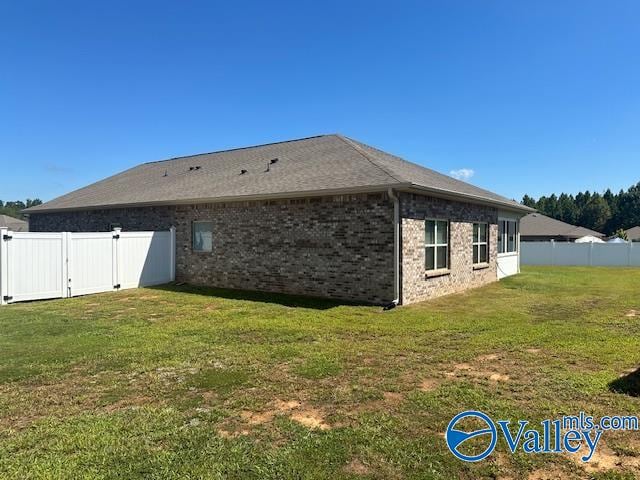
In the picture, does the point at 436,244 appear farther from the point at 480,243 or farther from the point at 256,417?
the point at 256,417

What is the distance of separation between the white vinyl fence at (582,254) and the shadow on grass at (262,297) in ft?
74.4

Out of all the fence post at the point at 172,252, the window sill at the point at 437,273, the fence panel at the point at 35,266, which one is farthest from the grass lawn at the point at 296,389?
the fence post at the point at 172,252

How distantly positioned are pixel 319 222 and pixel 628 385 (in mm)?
7979

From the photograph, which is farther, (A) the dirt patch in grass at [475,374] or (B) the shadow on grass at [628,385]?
(A) the dirt patch in grass at [475,374]

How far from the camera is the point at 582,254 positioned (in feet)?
91.7

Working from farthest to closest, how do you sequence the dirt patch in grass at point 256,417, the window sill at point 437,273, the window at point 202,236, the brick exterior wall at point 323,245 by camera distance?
the window at point 202,236
the window sill at point 437,273
the brick exterior wall at point 323,245
the dirt patch in grass at point 256,417

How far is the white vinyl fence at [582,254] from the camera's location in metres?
27.1

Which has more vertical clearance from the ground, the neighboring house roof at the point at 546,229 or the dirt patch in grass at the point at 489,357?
the neighboring house roof at the point at 546,229

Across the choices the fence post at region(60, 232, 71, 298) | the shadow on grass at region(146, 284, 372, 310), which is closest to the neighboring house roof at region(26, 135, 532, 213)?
the shadow on grass at region(146, 284, 372, 310)

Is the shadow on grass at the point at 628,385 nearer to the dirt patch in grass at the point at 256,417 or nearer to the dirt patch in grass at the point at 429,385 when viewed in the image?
the dirt patch in grass at the point at 429,385

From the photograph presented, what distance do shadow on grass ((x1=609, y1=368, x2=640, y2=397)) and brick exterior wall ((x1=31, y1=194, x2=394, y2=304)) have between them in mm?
5724

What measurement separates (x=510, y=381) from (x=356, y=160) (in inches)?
358

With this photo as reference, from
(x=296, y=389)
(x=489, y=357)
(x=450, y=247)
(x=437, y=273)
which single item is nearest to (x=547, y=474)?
(x=296, y=389)

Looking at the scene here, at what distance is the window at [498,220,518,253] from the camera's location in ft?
59.5
